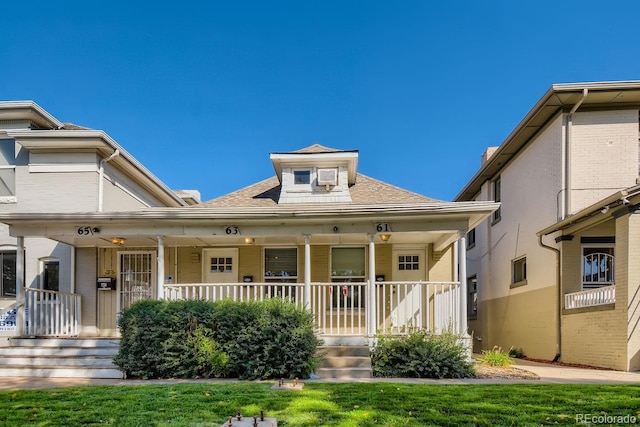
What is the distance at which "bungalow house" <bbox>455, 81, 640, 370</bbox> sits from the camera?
27.5 feet

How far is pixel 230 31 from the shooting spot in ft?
60.2

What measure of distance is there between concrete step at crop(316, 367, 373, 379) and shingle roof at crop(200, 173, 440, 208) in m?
4.36

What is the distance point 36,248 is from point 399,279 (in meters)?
9.37

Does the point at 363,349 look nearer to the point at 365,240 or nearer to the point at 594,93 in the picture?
the point at 365,240

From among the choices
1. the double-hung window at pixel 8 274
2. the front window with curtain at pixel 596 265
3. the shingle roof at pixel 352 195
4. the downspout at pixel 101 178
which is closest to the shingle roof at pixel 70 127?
the downspout at pixel 101 178

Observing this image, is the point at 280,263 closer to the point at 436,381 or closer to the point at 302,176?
the point at 302,176

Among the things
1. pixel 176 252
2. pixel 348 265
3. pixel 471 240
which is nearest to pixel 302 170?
pixel 348 265

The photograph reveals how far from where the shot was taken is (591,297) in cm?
932

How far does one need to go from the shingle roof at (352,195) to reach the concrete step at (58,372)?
446 centimetres

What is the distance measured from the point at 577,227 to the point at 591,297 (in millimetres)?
1559

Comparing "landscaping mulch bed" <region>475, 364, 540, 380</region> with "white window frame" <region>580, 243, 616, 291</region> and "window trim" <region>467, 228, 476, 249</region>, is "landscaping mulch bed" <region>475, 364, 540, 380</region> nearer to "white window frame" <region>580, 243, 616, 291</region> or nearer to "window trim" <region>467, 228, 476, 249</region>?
"white window frame" <region>580, 243, 616, 291</region>

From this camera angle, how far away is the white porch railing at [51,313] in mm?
9586

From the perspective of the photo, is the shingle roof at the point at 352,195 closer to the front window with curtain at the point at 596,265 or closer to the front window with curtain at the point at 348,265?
the front window with curtain at the point at 348,265

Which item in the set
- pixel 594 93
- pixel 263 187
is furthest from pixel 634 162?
pixel 263 187
